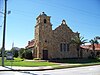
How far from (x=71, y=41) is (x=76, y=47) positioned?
8.30ft

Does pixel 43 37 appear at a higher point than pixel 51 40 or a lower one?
higher

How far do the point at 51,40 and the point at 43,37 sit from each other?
2.08 metres

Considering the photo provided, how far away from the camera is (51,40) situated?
A: 47.9m

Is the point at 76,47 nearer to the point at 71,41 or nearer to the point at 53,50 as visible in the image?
the point at 71,41

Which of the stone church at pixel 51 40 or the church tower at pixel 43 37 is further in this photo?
the stone church at pixel 51 40

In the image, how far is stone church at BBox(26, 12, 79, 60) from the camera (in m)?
46.8

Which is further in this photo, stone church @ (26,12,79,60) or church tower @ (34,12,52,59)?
stone church @ (26,12,79,60)

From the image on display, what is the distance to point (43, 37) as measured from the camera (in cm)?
4688

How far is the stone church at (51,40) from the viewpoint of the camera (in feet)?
153

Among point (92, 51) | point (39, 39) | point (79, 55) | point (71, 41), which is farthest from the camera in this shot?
point (92, 51)

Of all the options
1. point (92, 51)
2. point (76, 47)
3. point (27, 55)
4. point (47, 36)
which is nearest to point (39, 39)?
point (47, 36)

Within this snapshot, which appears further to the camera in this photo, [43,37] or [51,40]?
[51,40]

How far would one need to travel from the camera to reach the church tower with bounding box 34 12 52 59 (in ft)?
153

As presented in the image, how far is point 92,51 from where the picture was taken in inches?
2313
